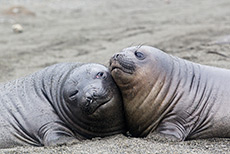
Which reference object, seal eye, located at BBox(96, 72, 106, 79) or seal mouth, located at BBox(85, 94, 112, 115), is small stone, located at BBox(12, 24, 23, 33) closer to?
seal eye, located at BBox(96, 72, 106, 79)

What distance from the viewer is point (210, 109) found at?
164 inches

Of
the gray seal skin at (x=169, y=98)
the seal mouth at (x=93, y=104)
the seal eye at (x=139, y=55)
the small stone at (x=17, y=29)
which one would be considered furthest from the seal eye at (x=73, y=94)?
the small stone at (x=17, y=29)

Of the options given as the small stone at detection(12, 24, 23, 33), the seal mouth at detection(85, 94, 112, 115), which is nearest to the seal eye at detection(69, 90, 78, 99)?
the seal mouth at detection(85, 94, 112, 115)

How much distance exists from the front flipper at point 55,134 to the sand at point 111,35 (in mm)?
135

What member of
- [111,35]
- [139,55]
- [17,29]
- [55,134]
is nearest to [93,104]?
[55,134]

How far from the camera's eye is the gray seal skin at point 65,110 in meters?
4.11

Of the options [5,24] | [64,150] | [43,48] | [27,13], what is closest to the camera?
[64,150]

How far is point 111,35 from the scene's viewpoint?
874 cm

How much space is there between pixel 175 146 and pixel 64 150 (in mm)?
980

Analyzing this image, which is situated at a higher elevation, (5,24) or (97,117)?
(97,117)

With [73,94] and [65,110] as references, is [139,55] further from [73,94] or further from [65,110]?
[65,110]

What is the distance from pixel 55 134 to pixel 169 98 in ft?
3.84

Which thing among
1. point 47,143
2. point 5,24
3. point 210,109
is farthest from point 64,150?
point 5,24

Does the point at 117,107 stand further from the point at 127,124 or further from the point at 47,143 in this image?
the point at 47,143
